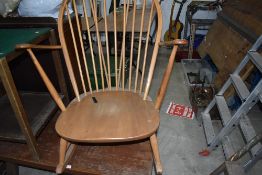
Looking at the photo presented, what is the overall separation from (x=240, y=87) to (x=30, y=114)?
139 cm

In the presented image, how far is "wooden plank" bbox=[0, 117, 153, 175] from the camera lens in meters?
1.07

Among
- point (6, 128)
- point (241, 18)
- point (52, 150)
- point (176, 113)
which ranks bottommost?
point (176, 113)

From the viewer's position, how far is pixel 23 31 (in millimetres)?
1064

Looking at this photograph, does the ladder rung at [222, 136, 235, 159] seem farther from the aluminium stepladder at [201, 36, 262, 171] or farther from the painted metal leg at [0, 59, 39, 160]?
the painted metal leg at [0, 59, 39, 160]

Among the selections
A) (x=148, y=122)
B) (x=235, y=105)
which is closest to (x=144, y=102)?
(x=148, y=122)

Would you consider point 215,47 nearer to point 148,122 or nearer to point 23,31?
point 148,122

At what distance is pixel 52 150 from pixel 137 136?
621 mm

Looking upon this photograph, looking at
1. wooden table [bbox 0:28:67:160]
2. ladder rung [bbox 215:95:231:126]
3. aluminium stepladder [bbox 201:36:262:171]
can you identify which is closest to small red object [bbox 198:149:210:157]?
aluminium stepladder [bbox 201:36:262:171]

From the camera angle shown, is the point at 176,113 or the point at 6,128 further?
the point at 176,113

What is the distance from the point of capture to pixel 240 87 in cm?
137

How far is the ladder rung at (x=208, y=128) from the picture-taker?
4.92ft

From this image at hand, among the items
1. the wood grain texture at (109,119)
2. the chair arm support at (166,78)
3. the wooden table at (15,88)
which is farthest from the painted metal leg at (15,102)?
the chair arm support at (166,78)

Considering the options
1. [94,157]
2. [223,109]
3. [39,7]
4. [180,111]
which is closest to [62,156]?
[94,157]

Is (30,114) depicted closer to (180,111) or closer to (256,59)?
(180,111)
